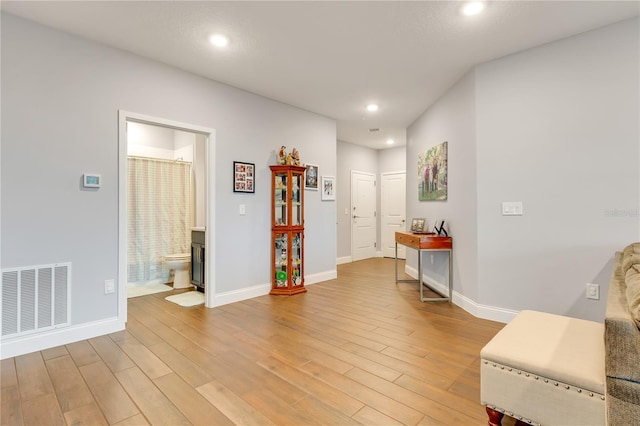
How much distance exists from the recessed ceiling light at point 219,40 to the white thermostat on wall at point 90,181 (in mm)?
1591

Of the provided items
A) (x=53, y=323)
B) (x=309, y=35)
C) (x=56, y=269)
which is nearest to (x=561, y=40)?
(x=309, y=35)

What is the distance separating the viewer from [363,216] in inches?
283

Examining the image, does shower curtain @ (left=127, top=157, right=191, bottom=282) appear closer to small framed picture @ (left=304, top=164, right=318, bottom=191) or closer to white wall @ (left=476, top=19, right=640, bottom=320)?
small framed picture @ (left=304, top=164, right=318, bottom=191)

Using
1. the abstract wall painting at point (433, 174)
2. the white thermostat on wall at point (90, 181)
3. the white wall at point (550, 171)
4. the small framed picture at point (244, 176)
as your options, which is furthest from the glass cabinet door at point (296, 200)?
the white thermostat on wall at point (90, 181)

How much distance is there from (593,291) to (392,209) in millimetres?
4838

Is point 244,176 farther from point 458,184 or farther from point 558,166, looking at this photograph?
point 558,166

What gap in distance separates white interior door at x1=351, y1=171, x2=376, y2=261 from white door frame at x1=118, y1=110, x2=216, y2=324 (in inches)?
151

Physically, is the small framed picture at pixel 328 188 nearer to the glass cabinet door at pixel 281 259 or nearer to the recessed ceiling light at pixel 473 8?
the glass cabinet door at pixel 281 259

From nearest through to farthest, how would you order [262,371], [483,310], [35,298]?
[262,371] → [35,298] → [483,310]

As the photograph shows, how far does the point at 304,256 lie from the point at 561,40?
147 inches

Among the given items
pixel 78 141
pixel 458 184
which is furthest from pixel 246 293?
pixel 458 184

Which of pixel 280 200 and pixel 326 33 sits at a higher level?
pixel 326 33

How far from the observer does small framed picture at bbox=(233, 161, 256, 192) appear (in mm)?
3816

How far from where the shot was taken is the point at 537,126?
9.48ft
